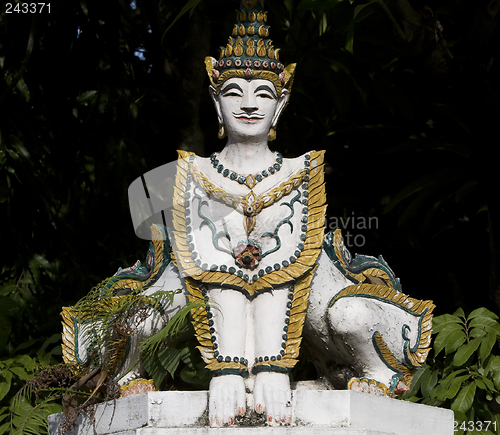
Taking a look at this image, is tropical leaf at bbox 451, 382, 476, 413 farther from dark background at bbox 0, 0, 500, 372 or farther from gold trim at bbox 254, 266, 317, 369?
gold trim at bbox 254, 266, 317, 369

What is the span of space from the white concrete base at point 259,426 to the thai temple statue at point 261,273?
120 mm

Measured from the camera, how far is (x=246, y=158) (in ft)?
11.8

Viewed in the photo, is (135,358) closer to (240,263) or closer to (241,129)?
(240,263)

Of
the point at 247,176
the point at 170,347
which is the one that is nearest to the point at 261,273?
the point at 247,176

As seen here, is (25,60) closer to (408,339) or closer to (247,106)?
(247,106)

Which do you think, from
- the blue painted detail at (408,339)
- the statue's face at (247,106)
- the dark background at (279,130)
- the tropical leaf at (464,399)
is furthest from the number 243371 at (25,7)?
the tropical leaf at (464,399)

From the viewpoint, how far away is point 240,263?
11.2ft

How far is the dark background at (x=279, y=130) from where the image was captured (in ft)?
16.3

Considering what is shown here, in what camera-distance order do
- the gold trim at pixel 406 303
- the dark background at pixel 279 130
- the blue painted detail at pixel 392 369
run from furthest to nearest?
the dark background at pixel 279 130, the gold trim at pixel 406 303, the blue painted detail at pixel 392 369

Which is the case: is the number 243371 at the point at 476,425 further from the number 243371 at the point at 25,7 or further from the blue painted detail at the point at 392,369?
the number 243371 at the point at 25,7

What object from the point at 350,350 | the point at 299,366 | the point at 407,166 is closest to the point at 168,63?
the point at 407,166

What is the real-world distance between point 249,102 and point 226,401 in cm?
133

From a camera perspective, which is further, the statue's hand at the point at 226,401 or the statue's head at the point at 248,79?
the statue's head at the point at 248,79

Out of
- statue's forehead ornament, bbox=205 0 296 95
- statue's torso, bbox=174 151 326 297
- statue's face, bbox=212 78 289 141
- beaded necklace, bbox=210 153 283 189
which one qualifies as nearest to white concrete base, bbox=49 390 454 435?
statue's torso, bbox=174 151 326 297
